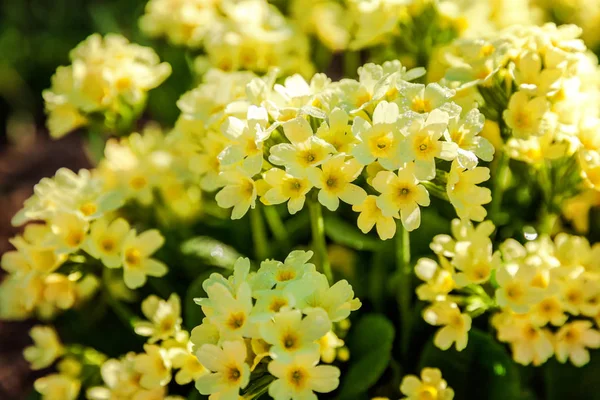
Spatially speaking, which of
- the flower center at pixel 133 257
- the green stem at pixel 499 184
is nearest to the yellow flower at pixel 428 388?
the green stem at pixel 499 184

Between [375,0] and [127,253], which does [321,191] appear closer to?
[127,253]

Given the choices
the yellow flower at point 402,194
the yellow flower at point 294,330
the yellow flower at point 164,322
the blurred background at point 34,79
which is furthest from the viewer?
the blurred background at point 34,79

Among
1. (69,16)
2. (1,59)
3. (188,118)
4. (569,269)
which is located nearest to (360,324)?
(569,269)

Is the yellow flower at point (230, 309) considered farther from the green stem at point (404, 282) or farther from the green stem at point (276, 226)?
the green stem at point (276, 226)

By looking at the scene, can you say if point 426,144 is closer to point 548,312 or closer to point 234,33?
point 548,312

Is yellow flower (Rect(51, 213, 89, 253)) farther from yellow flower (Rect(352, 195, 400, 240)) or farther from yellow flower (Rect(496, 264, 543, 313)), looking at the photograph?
yellow flower (Rect(496, 264, 543, 313))

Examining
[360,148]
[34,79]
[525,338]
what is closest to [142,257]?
[360,148]

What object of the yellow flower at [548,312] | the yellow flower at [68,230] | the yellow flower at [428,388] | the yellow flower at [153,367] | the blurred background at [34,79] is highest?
the yellow flower at [68,230]
